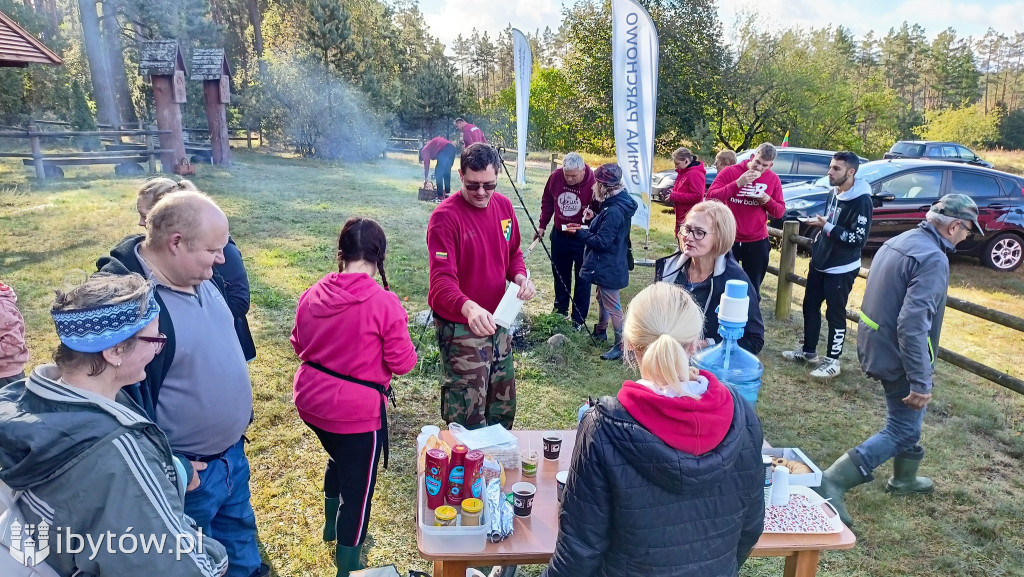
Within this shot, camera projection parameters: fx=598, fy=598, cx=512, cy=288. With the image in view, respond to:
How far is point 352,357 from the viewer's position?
261 centimetres

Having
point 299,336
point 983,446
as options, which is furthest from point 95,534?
point 983,446

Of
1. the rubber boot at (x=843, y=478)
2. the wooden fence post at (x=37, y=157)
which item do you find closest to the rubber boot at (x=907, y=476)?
the rubber boot at (x=843, y=478)

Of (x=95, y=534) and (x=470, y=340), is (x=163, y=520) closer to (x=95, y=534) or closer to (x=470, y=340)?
(x=95, y=534)

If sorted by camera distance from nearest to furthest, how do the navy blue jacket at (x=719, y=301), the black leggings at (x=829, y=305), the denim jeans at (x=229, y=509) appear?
the denim jeans at (x=229, y=509)
the navy blue jacket at (x=719, y=301)
the black leggings at (x=829, y=305)

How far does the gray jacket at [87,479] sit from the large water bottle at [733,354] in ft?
6.16

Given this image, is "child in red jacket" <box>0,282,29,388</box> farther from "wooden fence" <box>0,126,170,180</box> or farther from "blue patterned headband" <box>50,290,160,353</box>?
"wooden fence" <box>0,126,170,180</box>

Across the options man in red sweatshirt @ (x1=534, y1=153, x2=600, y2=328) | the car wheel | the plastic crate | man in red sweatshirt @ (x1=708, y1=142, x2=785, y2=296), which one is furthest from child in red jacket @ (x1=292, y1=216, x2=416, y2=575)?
the car wheel

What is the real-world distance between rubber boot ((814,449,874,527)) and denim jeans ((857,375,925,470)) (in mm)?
45

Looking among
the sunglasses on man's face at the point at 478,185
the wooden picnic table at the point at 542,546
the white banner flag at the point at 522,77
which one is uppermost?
the white banner flag at the point at 522,77

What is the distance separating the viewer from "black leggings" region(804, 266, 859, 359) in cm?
536

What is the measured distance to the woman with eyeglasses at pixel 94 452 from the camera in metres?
1.39

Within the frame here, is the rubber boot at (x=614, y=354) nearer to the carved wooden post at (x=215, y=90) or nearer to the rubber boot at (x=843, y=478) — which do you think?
the rubber boot at (x=843, y=478)

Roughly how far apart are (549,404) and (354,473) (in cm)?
245

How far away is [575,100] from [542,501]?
25921mm
